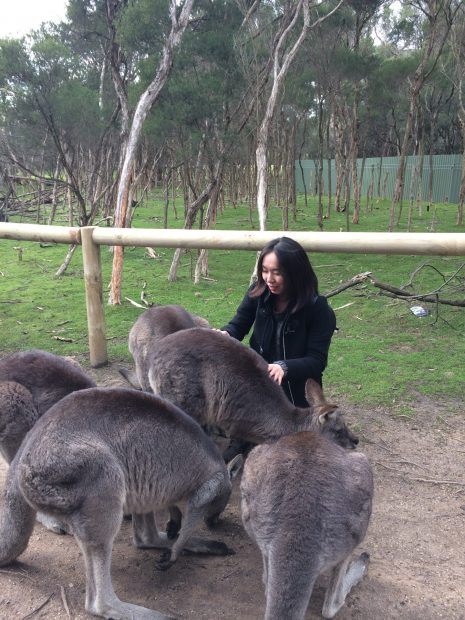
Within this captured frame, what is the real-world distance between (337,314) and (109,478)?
15.1 ft

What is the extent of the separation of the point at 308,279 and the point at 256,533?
1372 millimetres

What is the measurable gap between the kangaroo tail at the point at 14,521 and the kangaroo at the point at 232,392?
89cm

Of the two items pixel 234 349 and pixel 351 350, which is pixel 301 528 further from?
pixel 351 350

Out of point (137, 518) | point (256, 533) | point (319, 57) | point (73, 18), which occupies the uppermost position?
point (73, 18)

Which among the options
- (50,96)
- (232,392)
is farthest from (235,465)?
(50,96)

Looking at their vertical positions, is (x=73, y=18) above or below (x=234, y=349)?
above

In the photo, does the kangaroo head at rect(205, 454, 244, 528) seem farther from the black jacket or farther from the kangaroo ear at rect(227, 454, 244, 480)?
the black jacket

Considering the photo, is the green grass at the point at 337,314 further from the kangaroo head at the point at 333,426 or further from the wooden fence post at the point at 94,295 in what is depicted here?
the kangaroo head at the point at 333,426

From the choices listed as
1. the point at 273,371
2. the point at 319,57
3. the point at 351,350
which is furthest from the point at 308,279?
the point at 319,57

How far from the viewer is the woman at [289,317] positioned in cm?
282

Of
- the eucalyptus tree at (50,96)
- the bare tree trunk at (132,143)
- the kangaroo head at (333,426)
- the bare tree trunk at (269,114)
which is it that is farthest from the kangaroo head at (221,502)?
the eucalyptus tree at (50,96)

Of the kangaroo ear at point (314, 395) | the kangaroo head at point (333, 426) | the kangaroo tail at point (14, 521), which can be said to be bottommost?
the kangaroo tail at point (14, 521)

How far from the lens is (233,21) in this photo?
9070mm

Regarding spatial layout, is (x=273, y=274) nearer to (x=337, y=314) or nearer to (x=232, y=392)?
(x=232, y=392)
